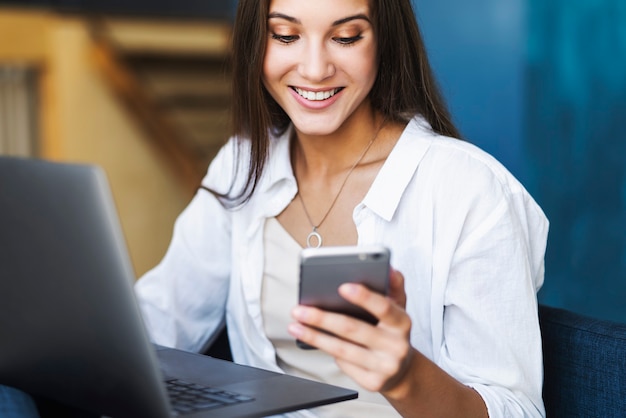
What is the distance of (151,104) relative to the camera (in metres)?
6.37

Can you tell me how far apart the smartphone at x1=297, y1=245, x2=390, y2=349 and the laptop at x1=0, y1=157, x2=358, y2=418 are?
0.64ft

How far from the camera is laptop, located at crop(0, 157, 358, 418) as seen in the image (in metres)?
1.13

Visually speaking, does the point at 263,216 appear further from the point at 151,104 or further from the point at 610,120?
the point at 151,104

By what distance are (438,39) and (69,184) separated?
2.09m

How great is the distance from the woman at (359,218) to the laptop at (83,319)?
0.19 m

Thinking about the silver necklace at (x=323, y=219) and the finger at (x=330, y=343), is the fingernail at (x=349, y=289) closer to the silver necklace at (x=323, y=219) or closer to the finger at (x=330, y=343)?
the finger at (x=330, y=343)

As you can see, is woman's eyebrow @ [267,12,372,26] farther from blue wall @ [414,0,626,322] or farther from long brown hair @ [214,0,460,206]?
blue wall @ [414,0,626,322]

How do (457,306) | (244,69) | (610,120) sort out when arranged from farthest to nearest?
(610,120), (244,69), (457,306)

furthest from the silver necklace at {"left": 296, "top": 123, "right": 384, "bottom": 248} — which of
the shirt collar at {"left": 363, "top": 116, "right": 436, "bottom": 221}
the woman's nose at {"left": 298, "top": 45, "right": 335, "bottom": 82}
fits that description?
the woman's nose at {"left": 298, "top": 45, "right": 335, "bottom": 82}

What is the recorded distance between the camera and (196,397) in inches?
53.0

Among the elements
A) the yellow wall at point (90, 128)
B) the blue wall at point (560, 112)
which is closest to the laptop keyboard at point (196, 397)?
the blue wall at point (560, 112)

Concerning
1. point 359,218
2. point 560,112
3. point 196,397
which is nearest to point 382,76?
point 359,218

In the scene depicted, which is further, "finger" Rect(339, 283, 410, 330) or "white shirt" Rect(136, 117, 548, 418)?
"white shirt" Rect(136, 117, 548, 418)

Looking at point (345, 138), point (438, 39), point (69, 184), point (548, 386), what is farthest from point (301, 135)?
point (438, 39)
